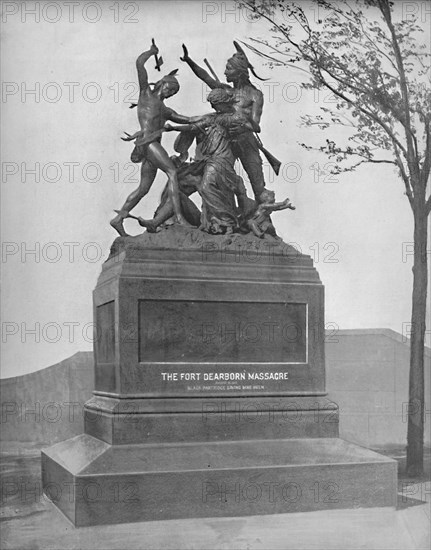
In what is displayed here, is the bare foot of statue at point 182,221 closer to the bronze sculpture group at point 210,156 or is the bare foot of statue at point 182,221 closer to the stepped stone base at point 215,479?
the bronze sculpture group at point 210,156

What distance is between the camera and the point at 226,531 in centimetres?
716

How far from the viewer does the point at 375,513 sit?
7.60m

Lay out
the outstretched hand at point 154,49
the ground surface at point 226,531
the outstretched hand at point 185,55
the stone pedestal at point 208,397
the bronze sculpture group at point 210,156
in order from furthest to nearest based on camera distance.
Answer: the bronze sculpture group at point 210,156 → the outstretched hand at point 185,55 → the outstretched hand at point 154,49 → the stone pedestal at point 208,397 → the ground surface at point 226,531

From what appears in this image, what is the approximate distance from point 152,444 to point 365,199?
11.9 ft

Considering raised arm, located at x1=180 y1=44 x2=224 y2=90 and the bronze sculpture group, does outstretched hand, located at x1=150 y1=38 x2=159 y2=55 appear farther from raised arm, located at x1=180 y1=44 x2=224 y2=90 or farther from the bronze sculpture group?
raised arm, located at x1=180 y1=44 x2=224 y2=90

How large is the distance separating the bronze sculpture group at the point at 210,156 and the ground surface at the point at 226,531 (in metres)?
2.85

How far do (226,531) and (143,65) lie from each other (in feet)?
15.0

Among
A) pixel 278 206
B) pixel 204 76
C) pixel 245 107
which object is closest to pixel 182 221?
pixel 278 206

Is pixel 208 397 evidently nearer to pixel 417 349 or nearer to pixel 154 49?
pixel 417 349

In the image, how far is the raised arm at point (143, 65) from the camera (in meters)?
8.24

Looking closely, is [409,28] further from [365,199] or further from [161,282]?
[161,282]

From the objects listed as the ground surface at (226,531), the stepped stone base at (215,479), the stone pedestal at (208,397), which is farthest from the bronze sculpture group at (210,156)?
the ground surface at (226,531)

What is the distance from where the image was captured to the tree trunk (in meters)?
8.69

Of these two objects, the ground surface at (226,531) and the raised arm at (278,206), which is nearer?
the ground surface at (226,531)
